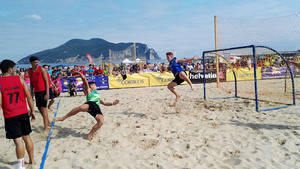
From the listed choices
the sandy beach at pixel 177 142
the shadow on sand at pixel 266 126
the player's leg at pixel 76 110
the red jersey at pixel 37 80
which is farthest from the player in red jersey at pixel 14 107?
the shadow on sand at pixel 266 126

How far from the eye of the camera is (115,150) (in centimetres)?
317

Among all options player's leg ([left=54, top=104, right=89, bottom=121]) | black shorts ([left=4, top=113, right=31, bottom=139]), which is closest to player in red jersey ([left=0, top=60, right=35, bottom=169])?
black shorts ([left=4, top=113, right=31, bottom=139])

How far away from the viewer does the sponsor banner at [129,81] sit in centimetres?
1332

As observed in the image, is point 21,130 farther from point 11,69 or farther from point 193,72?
point 193,72

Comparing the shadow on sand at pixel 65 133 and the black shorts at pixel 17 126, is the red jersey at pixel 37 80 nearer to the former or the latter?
the shadow on sand at pixel 65 133

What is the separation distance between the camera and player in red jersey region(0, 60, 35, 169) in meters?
2.47

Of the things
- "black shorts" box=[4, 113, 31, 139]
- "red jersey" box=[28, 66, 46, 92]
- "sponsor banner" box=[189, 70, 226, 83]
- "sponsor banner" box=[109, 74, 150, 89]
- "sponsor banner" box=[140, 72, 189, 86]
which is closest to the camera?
"black shorts" box=[4, 113, 31, 139]

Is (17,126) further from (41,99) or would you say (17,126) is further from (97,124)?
(41,99)

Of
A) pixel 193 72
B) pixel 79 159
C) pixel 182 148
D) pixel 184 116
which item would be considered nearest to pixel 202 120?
pixel 184 116

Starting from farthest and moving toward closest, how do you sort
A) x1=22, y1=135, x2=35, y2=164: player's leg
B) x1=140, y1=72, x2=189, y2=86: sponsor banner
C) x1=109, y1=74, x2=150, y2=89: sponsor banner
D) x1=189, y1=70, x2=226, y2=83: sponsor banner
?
x1=189, y1=70, x2=226, y2=83: sponsor banner
x1=140, y1=72, x2=189, y2=86: sponsor banner
x1=109, y1=74, x2=150, y2=89: sponsor banner
x1=22, y1=135, x2=35, y2=164: player's leg

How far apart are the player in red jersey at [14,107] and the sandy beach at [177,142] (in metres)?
0.51

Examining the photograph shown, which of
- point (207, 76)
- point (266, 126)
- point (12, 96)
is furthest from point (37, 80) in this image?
point (207, 76)

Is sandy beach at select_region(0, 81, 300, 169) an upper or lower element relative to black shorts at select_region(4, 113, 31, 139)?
lower

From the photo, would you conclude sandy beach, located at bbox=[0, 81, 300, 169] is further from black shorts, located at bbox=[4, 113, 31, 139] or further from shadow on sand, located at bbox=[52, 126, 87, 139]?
black shorts, located at bbox=[4, 113, 31, 139]
